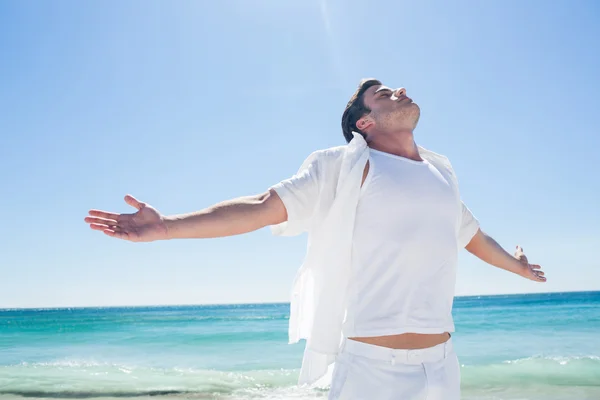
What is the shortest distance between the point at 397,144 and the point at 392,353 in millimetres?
961

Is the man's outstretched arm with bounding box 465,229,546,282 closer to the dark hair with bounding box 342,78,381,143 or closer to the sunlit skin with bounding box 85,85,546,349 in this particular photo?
the sunlit skin with bounding box 85,85,546,349

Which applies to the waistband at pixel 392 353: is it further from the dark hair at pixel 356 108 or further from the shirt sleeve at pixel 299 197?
the dark hair at pixel 356 108

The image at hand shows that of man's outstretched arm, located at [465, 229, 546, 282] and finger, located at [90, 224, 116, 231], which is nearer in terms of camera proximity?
finger, located at [90, 224, 116, 231]

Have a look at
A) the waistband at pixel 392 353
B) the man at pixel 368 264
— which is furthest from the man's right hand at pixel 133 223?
the waistband at pixel 392 353

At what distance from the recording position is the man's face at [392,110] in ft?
8.50

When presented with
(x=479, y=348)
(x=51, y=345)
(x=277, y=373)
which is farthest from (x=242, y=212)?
(x=51, y=345)

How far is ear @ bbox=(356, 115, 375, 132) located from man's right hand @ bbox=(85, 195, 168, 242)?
1.16 m

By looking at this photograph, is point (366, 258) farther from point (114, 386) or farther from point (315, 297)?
point (114, 386)

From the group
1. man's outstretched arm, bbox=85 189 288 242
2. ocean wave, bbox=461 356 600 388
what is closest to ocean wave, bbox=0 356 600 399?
ocean wave, bbox=461 356 600 388

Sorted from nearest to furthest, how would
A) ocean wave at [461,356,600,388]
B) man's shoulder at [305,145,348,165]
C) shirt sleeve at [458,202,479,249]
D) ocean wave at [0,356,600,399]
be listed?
man's shoulder at [305,145,348,165] < shirt sleeve at [458,202,479,249] < ocean wave at [0,356,600,399] < ocean wave at [461,356,600,388]

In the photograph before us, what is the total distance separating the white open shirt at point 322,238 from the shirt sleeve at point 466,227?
0.81 m

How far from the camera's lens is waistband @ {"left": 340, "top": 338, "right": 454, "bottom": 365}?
2.12 meters

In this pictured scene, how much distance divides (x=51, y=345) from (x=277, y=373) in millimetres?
12088

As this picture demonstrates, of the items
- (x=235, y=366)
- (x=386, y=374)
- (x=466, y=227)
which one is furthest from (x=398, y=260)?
(x=235, y=366)
